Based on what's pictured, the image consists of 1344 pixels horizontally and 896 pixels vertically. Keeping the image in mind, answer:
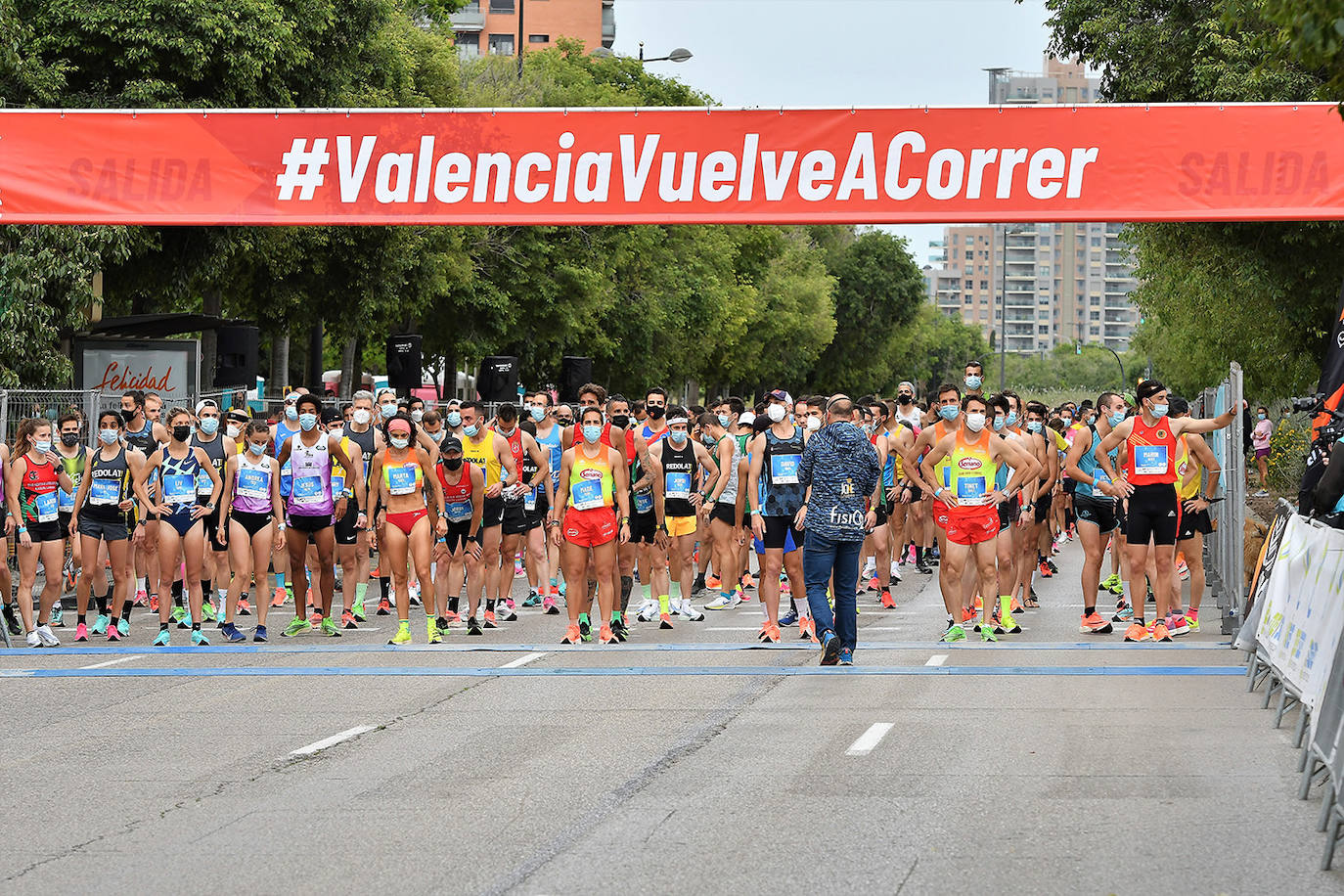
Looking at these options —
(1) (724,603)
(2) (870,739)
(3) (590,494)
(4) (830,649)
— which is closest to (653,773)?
(2) (870,739)

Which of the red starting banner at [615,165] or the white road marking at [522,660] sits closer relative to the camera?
the white road marking at [522,660]

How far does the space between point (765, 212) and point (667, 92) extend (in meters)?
51.1

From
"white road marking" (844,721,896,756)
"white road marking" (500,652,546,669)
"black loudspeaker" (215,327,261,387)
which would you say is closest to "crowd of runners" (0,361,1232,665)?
"white road marking" (500,652,546,669)

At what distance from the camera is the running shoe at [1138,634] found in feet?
46.5

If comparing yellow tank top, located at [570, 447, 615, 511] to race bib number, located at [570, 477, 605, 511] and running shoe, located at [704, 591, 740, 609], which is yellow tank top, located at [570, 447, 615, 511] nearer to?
race bib number, located at [570, 477, 605, 511]

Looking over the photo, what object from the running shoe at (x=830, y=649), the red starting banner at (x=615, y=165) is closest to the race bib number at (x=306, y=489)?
the red starting banner at (x=615, y=165)

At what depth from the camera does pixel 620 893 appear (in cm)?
644

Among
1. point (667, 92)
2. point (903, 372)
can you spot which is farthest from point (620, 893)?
point (903, 372)

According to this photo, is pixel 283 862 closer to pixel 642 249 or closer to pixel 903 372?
pixel 642 249

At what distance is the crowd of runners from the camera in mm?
14109

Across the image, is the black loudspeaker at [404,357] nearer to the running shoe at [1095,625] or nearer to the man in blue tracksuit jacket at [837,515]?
the running shoe at [1095,625]

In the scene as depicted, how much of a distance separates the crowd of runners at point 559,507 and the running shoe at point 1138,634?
1.0 inches

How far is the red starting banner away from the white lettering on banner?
1 centimetres

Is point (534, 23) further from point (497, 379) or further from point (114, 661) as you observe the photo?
point (114, 661)
